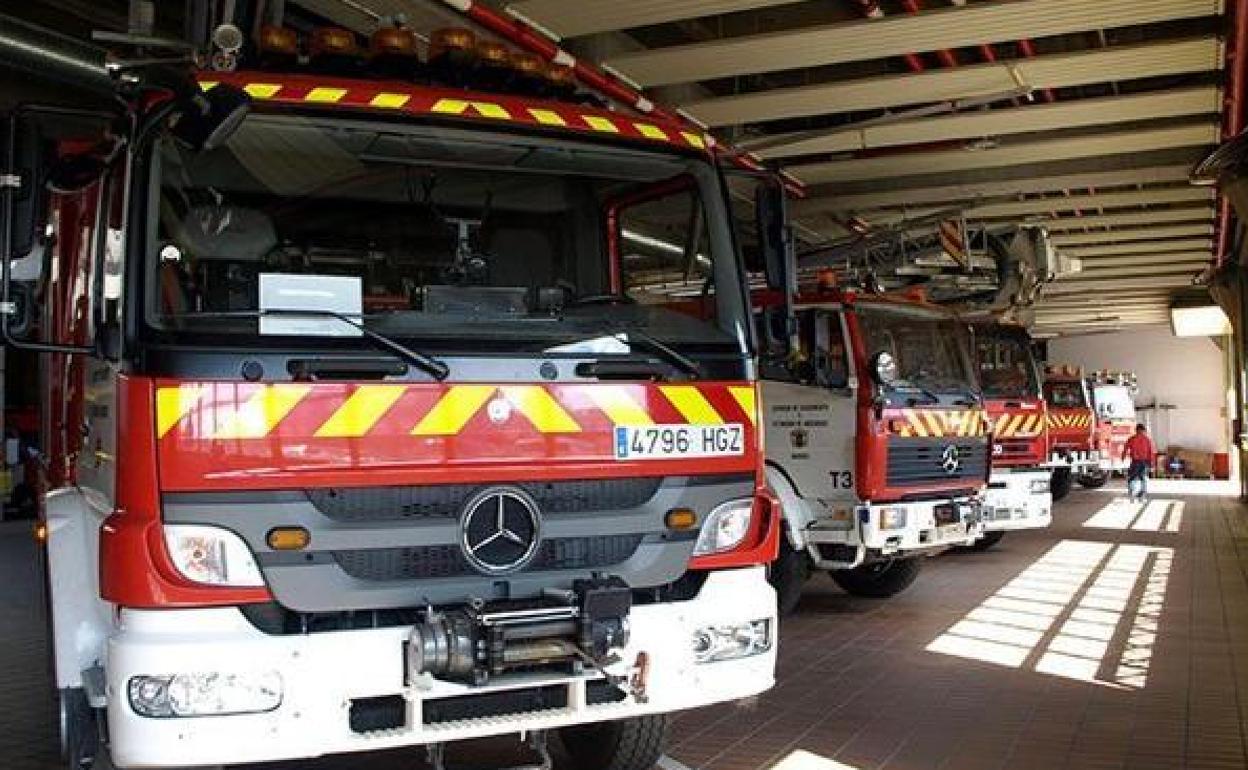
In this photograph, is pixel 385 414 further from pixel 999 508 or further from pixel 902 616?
pixel 999 508

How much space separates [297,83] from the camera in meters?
3.87

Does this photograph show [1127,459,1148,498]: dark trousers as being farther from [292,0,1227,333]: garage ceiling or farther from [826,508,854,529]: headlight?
[826,508,854,529]: headlight

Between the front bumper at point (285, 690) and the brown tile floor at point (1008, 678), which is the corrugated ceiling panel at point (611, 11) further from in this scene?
the front bumper at point (285, 690)

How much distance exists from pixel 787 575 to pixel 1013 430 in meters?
4.45

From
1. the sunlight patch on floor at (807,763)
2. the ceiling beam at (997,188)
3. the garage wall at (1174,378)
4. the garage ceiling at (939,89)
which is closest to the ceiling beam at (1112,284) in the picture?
the garage ceiling at (939,89)

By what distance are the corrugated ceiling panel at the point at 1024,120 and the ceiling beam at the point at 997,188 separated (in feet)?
5.70

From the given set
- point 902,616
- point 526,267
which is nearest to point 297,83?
point 526,267

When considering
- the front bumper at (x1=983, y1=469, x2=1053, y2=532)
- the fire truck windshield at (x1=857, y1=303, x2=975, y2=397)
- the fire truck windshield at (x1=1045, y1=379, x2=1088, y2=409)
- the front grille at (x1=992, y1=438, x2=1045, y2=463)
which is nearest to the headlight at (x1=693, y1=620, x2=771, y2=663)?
the fire truck windshield at (x1=857, y1=303, x2=975, y2=397)

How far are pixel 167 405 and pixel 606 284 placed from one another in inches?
70.5

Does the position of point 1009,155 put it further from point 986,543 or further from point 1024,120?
point 986,543

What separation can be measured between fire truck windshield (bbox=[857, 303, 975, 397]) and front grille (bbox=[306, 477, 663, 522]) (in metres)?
5.23

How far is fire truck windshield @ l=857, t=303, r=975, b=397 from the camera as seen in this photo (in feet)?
29.5

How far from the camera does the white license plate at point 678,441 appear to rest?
3930mm

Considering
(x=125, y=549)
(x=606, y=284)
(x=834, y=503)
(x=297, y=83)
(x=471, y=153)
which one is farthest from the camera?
(x=834, y=503)
